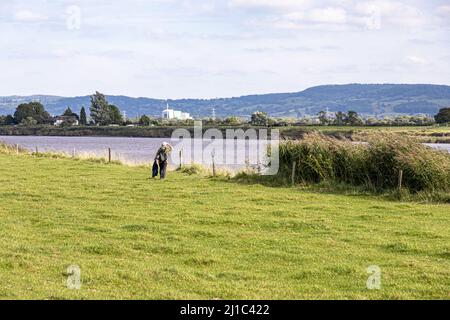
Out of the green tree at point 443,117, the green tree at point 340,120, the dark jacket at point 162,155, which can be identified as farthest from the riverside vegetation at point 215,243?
the green tree at point 443,117

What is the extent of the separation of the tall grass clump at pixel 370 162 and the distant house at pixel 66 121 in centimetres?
12065

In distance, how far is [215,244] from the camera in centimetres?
1520

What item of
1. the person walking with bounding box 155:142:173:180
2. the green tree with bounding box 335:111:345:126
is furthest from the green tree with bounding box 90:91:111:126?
the person walking with bounding box 155:142:173:180

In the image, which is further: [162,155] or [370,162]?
[162,155]

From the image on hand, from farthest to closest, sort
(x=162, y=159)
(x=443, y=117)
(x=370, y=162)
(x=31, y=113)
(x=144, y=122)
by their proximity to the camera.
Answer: (x=31, y=113) → (x=144, y=122) → (x=443, y=117) → (x=162, y=159) → (x=370, y=162)

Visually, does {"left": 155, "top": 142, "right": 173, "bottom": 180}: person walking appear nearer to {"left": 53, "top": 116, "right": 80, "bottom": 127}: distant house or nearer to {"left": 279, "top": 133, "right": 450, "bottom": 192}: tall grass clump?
{"left": 279, "top": 133, "right": 450, "bottom": 192}: tall grass clump

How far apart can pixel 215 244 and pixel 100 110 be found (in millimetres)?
136487

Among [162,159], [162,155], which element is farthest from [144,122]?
[162,155]

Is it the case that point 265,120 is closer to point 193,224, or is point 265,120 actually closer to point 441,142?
point 441,142

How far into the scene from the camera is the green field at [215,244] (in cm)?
1120

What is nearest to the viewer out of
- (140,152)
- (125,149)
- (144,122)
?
(140,152)

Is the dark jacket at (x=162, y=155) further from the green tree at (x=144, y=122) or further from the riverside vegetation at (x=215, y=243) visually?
the green tree at (x=144, y=122)

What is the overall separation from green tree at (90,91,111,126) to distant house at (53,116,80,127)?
484 centimetres

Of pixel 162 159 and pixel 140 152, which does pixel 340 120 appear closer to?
pixel 140 152
